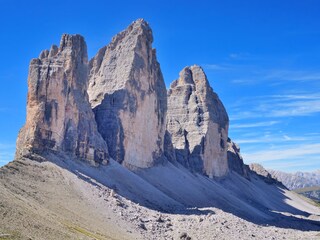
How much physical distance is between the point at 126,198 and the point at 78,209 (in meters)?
15.1

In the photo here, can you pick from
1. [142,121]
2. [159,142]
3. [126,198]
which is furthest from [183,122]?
[126,198]

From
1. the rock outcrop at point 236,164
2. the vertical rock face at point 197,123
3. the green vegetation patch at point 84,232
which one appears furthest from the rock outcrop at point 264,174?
the green vegetation patch at point 84,232

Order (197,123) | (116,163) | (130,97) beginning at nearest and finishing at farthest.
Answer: (116,163) → (130,97) → (197,123)

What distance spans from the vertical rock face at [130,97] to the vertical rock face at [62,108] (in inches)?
417

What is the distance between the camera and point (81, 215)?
53.5m

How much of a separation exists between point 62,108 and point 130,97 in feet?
80.3

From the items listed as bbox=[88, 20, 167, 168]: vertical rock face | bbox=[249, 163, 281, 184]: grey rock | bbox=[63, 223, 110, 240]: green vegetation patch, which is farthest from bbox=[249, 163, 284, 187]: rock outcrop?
bbox=[63, 223, 110, 240]: green vegetation patch

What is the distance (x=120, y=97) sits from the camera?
311ft

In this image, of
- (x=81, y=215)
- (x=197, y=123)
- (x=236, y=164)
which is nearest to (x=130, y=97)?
(x=197, y=123)

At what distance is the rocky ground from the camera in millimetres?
44163

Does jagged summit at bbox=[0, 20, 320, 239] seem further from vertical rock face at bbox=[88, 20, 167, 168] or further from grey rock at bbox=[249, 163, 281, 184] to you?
grey rock at bbox=[249, 163, 281, 184]

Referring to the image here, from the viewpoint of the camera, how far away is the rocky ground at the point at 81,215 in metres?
44.2

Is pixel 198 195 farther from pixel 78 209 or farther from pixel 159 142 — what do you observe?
pixel 78 209

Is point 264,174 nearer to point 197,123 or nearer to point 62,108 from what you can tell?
point 197,123
